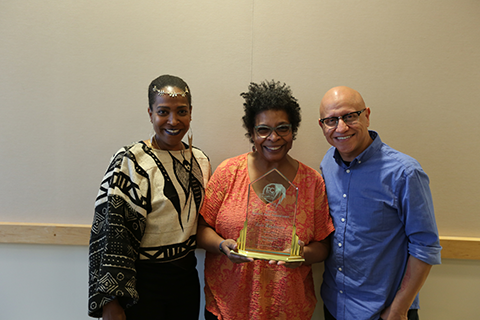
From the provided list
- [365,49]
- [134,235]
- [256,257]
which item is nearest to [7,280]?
[134,235]

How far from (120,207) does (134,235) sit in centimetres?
17

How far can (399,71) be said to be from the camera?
1926mm

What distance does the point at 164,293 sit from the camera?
1491 mm

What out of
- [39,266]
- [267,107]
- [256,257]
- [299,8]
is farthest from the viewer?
[39,266]

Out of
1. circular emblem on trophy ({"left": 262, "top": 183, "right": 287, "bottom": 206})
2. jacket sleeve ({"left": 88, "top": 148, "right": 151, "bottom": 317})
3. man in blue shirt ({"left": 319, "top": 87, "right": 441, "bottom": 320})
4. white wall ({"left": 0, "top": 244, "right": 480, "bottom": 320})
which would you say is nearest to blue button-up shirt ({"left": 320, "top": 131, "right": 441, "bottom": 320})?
man in blue shirt ({"left": 319, "top": 87, "right": 441, "bottom": 320})

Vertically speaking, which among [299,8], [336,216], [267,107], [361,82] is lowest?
[336,216]

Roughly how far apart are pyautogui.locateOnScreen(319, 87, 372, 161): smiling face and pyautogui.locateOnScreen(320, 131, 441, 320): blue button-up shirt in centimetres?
9

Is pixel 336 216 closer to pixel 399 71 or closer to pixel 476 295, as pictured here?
pixel 399 71

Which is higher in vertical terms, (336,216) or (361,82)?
(361,82)

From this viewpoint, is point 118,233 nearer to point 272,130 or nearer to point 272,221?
point 272,221

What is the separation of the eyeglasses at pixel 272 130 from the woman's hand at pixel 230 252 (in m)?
0.57

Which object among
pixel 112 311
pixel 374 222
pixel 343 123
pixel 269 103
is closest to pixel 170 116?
pixel 269 103

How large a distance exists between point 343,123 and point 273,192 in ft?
1.64

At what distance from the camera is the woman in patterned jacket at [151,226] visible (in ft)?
4.38
